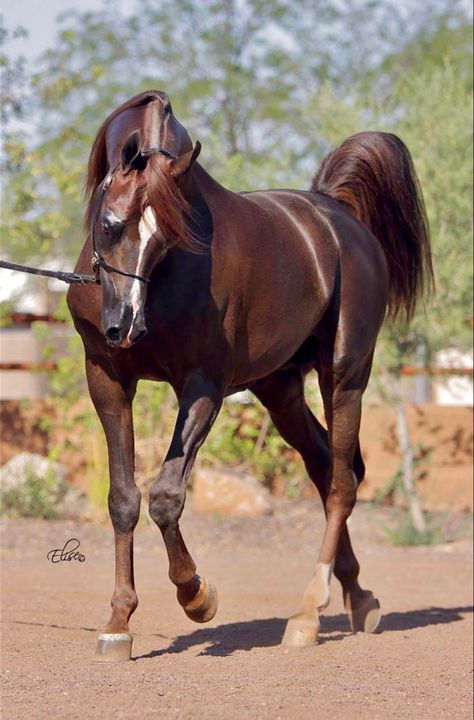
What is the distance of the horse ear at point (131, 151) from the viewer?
4.23 meters

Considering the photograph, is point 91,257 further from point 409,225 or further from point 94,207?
point 409,225

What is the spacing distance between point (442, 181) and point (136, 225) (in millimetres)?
6065

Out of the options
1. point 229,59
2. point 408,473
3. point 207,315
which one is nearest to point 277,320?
point 207,315

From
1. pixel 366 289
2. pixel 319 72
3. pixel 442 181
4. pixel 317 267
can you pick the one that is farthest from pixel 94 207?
pixel 319 72

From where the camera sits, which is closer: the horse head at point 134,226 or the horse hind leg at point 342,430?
the horse head at point 134,226

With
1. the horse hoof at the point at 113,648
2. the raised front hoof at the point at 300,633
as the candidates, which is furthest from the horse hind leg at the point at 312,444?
the horse hoof at the point at 113,648

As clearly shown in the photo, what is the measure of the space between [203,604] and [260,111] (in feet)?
73.0

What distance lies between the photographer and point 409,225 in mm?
6391

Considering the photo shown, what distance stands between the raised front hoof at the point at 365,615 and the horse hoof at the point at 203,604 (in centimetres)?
157

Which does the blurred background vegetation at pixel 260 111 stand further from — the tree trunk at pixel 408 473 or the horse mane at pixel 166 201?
the horse mane at pixel 166 201

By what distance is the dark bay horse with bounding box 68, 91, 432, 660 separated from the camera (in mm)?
4234

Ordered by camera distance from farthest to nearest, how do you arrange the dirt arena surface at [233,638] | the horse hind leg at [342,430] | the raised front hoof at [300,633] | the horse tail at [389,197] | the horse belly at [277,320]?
the horse tail at [389,197] < the horse hind leg at [342,430] < the raised front hoof at [300,633] < the horse belly at [277,320] < the dirt arena surface at [233,638]

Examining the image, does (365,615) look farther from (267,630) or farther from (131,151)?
(131,151)

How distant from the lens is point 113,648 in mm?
4434
